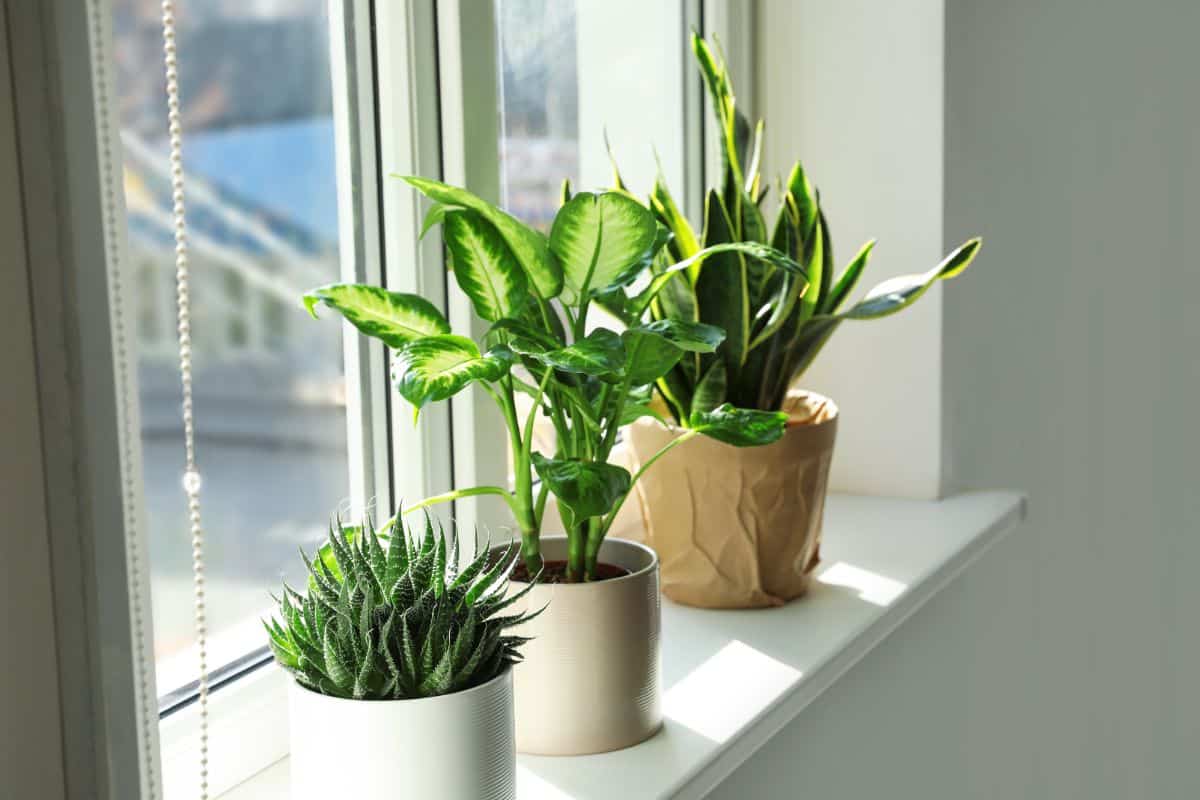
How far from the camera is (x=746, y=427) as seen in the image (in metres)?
0.73

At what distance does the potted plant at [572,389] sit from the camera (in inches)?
25.2

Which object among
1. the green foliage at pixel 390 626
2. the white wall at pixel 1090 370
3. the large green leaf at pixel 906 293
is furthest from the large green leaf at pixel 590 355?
the white wall at pixel 1090 370

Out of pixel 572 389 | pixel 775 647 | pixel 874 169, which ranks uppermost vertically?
pixel 874 169

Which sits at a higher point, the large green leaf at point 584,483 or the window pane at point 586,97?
the window pane at point 586,97

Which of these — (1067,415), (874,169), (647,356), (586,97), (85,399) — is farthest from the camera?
(1067,415)

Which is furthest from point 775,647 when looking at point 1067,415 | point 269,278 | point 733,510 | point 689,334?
point 1067,415

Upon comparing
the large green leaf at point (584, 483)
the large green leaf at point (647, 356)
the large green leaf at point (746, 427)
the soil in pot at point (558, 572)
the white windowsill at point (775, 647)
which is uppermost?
the large green leaf at point (647, 356)

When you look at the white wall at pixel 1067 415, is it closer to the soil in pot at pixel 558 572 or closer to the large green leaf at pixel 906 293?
the large green leaf at pixel 906 293

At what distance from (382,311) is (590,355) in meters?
0.12

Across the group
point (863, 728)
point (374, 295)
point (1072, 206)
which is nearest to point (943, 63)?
point (1072, 206)

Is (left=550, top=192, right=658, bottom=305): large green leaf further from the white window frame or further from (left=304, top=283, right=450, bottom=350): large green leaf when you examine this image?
the white window frame

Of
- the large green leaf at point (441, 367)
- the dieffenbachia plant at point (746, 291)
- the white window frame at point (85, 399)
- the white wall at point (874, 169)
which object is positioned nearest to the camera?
the white window frame at point (85, 399)

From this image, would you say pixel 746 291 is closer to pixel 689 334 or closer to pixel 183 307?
pixel 689 334

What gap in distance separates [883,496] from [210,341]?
0.84 metres
